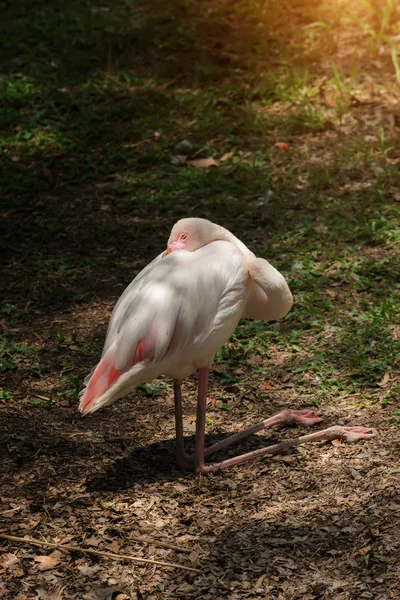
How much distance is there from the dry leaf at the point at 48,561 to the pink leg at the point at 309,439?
747mm

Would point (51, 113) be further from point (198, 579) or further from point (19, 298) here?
point (198, 579)

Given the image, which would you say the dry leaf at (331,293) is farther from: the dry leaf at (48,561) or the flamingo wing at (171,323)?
the dry leaf at (48,561)

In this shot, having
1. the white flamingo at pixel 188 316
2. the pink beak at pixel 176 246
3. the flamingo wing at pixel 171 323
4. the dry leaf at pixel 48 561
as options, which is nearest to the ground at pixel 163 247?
the dry leaf at pixel 48 561

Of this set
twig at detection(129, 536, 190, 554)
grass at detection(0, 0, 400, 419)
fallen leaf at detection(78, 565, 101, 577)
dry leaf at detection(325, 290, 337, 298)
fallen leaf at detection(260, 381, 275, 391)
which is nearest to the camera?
fallen leaf at detection(78, 565, 101, 577)

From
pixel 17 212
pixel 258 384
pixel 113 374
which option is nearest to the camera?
pixel 113 374

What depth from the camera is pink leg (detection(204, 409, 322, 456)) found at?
3.66 metres

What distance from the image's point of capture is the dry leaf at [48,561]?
117 inches

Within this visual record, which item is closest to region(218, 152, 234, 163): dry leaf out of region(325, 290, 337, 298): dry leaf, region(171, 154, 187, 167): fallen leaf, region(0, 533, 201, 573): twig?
region(171, 154, 187, 167): fallen leaf

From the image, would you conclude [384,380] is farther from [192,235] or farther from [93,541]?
[93,541]

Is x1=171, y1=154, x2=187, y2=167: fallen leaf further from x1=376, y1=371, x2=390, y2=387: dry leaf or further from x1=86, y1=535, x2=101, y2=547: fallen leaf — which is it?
x1=86, y1=535, x2=101, y2=547: fallen leaf

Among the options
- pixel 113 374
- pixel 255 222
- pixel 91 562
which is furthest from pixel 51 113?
pixel 91 562

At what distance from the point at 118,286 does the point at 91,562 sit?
236cm

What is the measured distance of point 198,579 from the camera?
2.94 m

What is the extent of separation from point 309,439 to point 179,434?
0.58 metres
